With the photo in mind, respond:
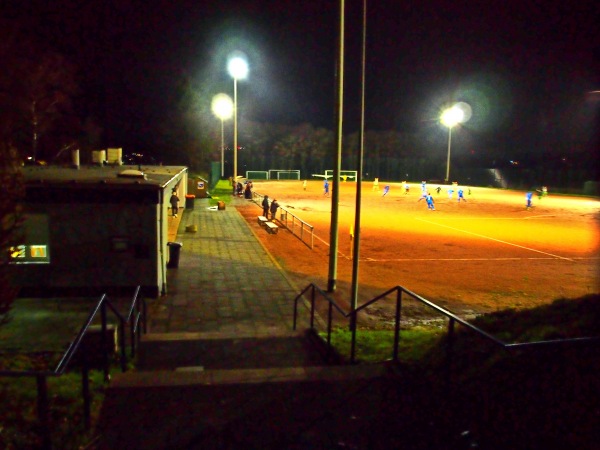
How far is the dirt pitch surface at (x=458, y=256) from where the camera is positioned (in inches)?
582

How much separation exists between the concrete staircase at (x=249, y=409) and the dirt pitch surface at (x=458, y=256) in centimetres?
755

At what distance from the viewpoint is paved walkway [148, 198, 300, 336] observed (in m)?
11.1

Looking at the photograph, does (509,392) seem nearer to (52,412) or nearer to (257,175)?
(52,412)

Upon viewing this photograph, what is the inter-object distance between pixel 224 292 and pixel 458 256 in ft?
34.0

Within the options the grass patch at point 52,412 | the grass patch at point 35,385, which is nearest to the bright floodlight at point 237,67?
the grass patch at point 35,385

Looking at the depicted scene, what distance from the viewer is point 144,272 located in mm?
12898

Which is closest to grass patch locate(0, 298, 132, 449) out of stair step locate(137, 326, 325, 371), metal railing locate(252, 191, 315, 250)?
stair step locate(137, 326, 325, 371)

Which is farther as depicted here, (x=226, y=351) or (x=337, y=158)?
(x=337, y=158)

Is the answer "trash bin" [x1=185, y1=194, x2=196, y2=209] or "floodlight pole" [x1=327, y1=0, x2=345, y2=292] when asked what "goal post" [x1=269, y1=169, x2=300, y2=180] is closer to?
"trash bin" [x1=185, y1=194, x2=196, y2=209]

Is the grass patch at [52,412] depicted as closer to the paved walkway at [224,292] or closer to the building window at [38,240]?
the paved walkway at [224,292]

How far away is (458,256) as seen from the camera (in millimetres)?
20234

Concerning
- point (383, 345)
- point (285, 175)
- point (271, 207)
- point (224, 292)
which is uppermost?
point (285, 175)

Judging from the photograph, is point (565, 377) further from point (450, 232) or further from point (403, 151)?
point (403, 151)

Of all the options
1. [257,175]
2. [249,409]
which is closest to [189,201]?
[249,409]
